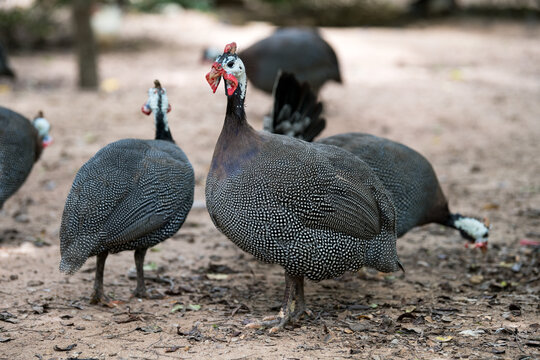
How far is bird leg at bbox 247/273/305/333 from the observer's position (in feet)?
11.8

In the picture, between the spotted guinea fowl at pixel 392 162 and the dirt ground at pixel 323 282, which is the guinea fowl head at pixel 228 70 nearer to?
the spotted guinea fowl at pixel 392 162

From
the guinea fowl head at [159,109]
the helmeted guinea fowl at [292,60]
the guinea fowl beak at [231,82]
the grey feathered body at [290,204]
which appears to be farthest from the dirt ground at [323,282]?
the guinea fowl beak at [231,82]

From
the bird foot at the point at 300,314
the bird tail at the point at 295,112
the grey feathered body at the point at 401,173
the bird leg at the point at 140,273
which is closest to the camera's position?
the bird foot at the point at 300,314

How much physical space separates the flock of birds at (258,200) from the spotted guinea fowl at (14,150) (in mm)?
983

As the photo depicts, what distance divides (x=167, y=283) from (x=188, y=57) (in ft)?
25.0

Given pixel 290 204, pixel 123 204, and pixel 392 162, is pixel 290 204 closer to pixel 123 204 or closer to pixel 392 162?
pixel 123 204

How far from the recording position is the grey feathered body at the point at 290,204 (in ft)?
11.2

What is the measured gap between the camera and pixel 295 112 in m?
4.64

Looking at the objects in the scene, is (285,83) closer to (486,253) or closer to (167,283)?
(167,283)

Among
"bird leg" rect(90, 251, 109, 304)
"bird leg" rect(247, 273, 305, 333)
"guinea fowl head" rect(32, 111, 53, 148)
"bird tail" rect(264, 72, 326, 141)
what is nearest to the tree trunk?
"guinea fowl head" rect(32, 111, 53, 148)

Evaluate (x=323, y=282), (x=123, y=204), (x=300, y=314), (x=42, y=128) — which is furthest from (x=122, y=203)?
(x=42, y=128)

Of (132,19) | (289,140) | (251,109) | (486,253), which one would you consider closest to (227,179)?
(289,140)

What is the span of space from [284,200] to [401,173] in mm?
1185

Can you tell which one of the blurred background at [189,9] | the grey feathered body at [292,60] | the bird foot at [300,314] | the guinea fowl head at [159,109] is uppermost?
the blurred background at [189,9]
